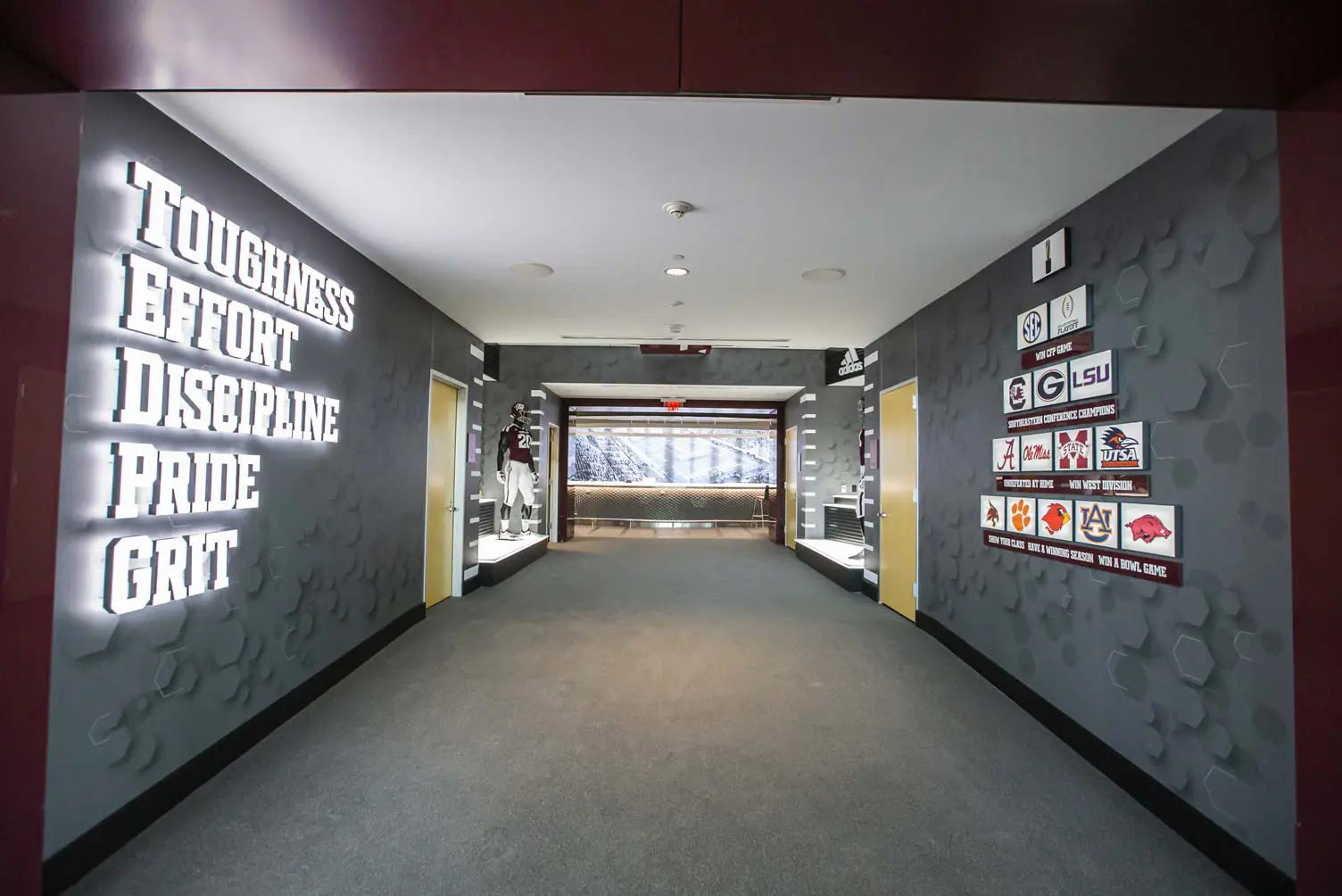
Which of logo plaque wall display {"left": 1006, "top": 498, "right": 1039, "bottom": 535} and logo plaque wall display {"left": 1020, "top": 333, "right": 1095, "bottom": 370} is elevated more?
logo plaque wall display {"left": 1020, "top": 333, "right": 1095, "bottom": 370}

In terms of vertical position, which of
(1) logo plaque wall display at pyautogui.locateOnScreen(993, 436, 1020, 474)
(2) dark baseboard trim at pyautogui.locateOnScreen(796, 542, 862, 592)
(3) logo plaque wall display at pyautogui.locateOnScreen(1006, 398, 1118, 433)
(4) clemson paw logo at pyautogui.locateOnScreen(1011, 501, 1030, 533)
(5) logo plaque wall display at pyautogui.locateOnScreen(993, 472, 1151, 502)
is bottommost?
(2) dark baseboard trim at pyautogui.locateOnScreen(796, 542, 862, 592)

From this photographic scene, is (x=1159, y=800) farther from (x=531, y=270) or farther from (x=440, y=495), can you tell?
(x=440, y=495)

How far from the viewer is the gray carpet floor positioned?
1874mm

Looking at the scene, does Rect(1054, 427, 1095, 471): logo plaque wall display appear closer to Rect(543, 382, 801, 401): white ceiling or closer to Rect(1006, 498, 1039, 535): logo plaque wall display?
Rect(1006, 498, 1039, 535): logo plaque wall display

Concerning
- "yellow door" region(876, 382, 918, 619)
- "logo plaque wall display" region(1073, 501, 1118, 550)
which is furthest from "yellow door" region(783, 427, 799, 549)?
"logo plaque wall display" region(1073, 501, 1118, 550)

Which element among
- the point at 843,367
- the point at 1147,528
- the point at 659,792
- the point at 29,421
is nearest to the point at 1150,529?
the point at 1147,528

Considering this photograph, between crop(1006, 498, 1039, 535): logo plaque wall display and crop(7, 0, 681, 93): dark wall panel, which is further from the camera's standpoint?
crop(1006, 498, 1039, 535): logo plaque wall display

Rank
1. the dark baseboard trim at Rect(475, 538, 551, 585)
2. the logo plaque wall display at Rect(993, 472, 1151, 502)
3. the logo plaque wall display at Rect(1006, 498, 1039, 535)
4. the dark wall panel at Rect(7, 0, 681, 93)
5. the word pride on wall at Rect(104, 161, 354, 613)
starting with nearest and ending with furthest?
the dark wall panel at Rect(7, 0, 681, 93), the word pride on wall at Rect(104, 161, 354, 613), the logo plaque wall display at Rect(993, 472, 1151, 502), the logo plaque wall display at Rect(1006, 498, 1039, 535), the dark baseboard trim at Rect(475, 538, 551, 585)

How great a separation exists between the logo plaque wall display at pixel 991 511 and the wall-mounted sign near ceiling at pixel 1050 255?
130cm

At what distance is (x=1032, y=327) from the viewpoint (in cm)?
316

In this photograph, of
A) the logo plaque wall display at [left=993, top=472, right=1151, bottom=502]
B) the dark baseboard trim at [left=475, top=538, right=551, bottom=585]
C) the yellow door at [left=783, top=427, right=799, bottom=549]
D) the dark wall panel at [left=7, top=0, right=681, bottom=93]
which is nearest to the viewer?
the dark wall panel at [left=7, top=0, right=681, bottom=93]

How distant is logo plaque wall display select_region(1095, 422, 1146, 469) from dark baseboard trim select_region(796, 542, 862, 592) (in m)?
3.63

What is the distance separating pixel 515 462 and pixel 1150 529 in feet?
22.2

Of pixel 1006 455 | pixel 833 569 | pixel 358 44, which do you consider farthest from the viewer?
pixel 833 569
